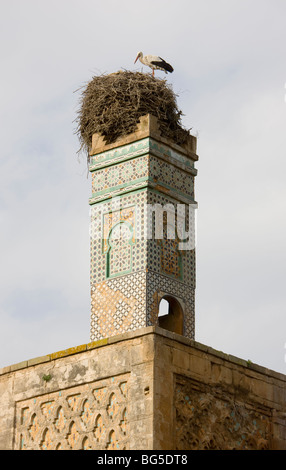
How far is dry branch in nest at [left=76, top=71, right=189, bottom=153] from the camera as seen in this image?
16.5 metres

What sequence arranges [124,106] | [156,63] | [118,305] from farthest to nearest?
1. [156,63]
2. [124,106]
3. [118,305]

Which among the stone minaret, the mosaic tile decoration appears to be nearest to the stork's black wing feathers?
the stone minaret

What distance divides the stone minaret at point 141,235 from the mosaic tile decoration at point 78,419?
4.93 ft

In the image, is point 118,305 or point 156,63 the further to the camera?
point 156,63

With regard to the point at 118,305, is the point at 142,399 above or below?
below

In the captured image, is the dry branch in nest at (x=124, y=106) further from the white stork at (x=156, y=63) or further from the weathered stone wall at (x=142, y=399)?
the weathered stone wall at (x=142, y=399)

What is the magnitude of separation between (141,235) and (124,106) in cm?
230

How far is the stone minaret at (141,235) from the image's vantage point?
15148 mm

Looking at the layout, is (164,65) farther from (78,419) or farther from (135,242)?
(78,419)

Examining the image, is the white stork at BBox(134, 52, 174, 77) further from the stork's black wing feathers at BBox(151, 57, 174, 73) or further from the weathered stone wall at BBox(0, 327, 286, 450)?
the weathered stone wall at BBox(0, 327, 286, 450)

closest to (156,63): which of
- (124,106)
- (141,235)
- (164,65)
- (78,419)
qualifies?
(164,65)

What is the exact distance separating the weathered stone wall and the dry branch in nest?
3.75 meters

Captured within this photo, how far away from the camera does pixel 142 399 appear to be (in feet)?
42.7

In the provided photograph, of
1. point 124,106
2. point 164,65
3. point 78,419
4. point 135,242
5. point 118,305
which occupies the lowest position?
point 78,419
